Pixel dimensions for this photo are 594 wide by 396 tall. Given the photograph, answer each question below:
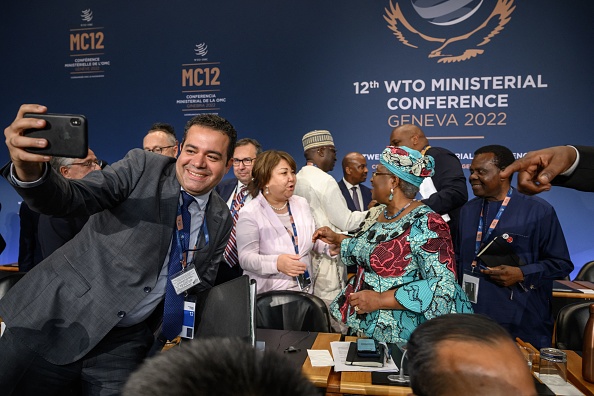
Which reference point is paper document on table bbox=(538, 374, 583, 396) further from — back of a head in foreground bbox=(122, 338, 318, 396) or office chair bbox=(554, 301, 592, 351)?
back of a head in foreground bbox=(122, 338, 318, 396)

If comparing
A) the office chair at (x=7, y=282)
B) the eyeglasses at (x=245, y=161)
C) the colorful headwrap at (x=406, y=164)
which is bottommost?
the office chair at (x=7, y=282)

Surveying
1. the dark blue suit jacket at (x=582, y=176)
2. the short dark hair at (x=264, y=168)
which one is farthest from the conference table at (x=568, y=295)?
the dark blue suit jacket at (x=582, y=176)

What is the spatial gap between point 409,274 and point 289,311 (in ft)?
2.94

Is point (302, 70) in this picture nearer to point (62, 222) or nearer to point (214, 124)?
point (62, 222)

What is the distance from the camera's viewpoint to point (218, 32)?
6574mm

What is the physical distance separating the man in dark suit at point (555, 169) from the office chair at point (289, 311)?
1720mm

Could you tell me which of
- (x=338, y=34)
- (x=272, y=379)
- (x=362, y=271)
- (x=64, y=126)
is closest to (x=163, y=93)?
(x=338, y=34)

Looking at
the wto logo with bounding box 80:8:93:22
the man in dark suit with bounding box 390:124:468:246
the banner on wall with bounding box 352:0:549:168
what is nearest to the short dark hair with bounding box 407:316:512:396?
the man in dark suit with bounding box 390:124:468:246

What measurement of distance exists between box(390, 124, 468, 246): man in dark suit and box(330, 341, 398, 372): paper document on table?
1.77m

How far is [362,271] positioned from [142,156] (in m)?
1.33

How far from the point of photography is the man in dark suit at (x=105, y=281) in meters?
1.86

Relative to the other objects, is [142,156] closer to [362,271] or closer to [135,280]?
[135,280]

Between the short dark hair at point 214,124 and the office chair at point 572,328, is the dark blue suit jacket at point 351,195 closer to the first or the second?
the office chair at point 572,328

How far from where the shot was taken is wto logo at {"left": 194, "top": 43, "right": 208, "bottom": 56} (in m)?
6.63
